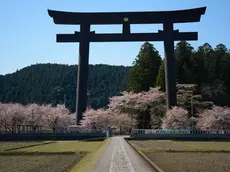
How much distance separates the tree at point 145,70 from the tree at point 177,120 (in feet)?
54.9

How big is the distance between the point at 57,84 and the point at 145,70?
304 feet

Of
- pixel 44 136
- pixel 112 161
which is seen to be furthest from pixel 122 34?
pixel 112 161

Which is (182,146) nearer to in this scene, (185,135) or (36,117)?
(185,135)

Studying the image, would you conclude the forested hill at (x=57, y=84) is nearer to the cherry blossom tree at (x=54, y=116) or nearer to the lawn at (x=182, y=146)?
the cherry blossom tree at (x=54, y=116)

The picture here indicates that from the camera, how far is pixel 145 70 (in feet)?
208

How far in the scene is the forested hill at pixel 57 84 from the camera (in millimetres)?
138125

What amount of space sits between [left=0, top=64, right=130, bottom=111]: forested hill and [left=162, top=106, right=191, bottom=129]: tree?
273 feet

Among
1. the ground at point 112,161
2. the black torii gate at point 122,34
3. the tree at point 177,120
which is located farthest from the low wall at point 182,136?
the ground at point 112,161

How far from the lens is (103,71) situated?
16600 centimetres

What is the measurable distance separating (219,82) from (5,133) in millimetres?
35065

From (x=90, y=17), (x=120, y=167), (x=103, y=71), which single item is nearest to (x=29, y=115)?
(x=90, y=17)

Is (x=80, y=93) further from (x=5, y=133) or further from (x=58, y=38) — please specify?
(x=5, y=133)

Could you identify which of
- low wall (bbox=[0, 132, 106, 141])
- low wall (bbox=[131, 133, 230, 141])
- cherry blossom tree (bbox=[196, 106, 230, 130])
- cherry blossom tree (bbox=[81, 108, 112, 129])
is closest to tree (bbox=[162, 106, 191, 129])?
cherry blossom tree (bbox=[196, 106, 230, 130])

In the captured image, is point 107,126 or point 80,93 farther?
point 107,126
